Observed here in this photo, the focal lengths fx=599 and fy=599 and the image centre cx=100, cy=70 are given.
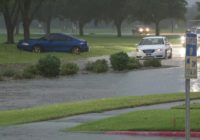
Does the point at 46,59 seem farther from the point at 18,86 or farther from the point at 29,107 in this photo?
the point at 29,107

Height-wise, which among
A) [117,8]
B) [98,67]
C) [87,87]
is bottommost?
[87,87]

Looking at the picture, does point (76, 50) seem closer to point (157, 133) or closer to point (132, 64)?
point (132, 64)

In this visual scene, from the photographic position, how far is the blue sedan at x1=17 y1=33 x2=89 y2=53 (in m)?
41.9

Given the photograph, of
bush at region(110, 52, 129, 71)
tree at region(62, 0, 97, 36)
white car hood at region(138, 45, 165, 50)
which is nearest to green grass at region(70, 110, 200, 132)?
bush at region(110, 52, 129, 71)

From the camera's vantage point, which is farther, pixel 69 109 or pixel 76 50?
pixel 76 50

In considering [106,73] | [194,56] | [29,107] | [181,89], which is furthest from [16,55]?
[194,56]

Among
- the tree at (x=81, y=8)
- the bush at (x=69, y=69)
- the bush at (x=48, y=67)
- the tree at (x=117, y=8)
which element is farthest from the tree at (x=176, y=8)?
the bush at (x=48, y=67)

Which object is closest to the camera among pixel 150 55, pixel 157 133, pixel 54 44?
pixel 157 133

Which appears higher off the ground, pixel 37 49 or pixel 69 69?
pixel 37 49

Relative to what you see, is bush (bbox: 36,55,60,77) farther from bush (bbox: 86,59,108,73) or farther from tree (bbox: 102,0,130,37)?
tree (bbox: 102,0,130,37)

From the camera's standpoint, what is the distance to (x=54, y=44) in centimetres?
4216

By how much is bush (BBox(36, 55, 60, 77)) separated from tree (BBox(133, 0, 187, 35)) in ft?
219

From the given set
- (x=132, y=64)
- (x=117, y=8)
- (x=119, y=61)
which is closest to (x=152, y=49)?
(x=132, y=64)

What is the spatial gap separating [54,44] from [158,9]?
5386 centimetres
